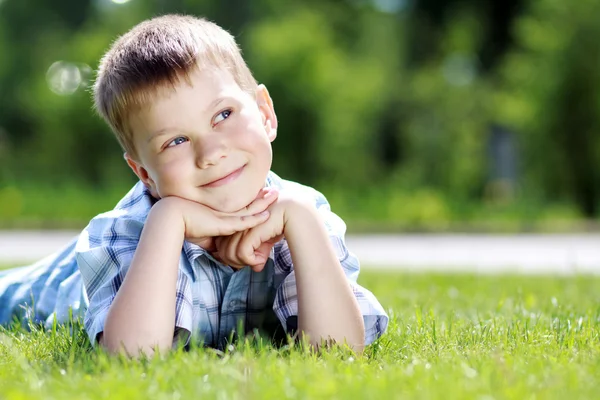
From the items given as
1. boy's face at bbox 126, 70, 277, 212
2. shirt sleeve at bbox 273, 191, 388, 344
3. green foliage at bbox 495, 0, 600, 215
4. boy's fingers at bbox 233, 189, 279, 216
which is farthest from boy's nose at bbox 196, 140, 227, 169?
green foliage at bbox 495, 0, 600, 215

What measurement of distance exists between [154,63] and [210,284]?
839mm

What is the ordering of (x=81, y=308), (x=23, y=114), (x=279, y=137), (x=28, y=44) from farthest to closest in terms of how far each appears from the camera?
(x=28, y=44), (x=23, y=114), (x=279, y=137), (x=81, y=308)

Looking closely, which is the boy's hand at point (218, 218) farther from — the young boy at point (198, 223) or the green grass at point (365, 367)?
the green grass at point (365, 367)

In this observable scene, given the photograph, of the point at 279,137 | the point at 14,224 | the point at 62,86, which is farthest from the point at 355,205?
the point at 62,86

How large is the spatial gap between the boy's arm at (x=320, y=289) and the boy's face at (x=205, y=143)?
221 mm

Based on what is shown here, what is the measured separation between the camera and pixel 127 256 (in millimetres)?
2930

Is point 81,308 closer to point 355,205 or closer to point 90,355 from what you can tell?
point 90,355

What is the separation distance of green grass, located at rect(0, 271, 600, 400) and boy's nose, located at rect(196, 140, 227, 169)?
1.99 ft

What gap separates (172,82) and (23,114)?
24760 mm

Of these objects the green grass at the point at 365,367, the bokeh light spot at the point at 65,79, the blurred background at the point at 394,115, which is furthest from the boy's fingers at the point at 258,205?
the bokeh light spot at the point at 65,79

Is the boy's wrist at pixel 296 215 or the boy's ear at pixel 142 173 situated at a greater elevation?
the boy's ear at pixel 142 173

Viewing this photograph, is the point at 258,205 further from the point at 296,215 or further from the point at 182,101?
the point at 182,101

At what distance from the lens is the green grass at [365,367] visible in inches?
78.4

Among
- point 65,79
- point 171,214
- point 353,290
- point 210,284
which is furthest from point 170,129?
point 65,79
